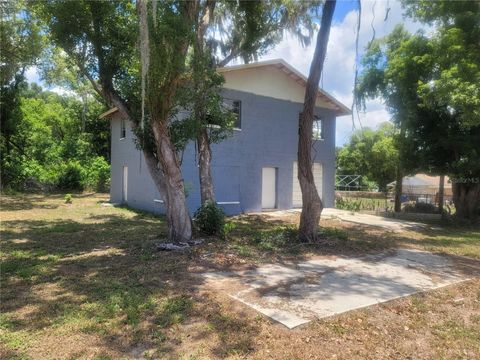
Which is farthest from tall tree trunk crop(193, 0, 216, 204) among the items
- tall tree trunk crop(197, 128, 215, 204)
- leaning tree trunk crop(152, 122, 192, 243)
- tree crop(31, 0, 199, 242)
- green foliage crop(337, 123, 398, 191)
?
green foliage crop(337, 123, 398, 191)

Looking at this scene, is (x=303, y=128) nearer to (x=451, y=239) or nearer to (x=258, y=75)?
(x=451, y=239)

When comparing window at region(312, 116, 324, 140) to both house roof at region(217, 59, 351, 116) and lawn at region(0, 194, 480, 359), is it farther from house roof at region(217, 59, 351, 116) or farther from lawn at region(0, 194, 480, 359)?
lawn at region(0, 194, 480, 359)

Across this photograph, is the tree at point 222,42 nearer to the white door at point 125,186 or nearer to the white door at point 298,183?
the white door at point 298,183

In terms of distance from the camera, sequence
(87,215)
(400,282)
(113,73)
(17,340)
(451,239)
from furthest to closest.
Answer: (87,215), (451,239), (113,73), (400,282), (17,340)

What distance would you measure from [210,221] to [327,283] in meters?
3.96

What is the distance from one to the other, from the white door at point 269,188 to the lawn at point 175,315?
7.73 meters

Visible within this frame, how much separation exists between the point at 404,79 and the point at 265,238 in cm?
997

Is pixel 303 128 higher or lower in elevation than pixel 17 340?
higher

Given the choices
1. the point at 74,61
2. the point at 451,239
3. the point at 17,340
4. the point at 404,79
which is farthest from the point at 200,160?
the point at 404,79

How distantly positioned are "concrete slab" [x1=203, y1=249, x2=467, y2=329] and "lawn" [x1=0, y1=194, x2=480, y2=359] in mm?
229

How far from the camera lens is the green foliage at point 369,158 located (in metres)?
37.3

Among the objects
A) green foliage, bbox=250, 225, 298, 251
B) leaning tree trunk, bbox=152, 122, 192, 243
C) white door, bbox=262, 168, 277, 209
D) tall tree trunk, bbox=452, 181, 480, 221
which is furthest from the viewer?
white door, bbox=262, 168, 277, 209

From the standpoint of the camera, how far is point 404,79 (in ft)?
49.2

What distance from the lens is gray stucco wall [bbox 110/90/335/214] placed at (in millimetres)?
14635
